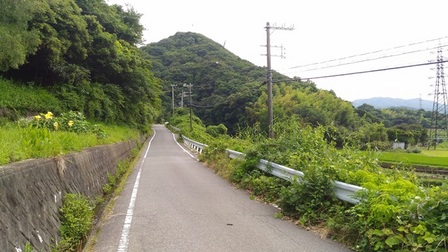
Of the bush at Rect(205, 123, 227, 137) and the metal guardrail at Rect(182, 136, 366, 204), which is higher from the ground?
the metal guardrail at Rect(182, 136, 366, 204)

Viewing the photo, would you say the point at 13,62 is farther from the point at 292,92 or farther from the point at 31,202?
the point at 292,92

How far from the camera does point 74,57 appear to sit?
2570 centimetres

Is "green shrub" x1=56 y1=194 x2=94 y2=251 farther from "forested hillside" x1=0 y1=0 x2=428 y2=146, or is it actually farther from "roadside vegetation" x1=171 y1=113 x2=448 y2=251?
"forested hillside" x1=0 y1=0 x2=428 y2=146

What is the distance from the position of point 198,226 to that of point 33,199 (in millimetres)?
2753

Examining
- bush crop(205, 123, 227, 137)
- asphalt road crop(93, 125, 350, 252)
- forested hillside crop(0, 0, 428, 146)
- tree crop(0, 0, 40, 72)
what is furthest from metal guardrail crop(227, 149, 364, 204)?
bush crop(205, 123, 227, 137)

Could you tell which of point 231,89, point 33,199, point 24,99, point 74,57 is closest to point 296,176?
point 33,199

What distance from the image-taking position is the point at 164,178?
12.9m

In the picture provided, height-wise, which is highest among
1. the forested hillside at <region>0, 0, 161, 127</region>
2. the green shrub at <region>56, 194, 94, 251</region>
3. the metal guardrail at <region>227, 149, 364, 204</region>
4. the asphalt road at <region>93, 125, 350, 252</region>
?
the forested hillside at <region>0, 0, 161, 127</region>

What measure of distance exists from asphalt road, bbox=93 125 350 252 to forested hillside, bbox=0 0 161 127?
1084 centimetres

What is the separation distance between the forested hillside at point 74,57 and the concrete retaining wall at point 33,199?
1102 cm

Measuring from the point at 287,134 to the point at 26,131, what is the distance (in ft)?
23.5

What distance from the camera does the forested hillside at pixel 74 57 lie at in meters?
16.2

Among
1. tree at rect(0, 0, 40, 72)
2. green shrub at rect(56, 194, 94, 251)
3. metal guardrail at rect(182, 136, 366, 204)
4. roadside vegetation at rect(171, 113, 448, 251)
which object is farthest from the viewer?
tree at rect(0, 0, 40, 72)

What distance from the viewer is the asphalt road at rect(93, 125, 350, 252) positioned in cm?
525
